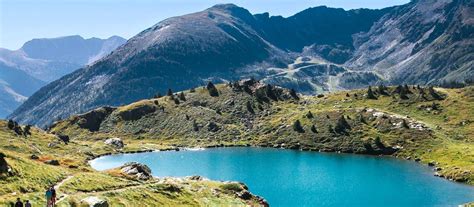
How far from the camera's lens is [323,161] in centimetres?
19362

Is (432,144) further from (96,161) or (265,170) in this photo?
(96,161)

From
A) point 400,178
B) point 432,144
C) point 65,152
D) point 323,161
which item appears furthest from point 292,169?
point 65,152

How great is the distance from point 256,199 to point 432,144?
116352 millimetres

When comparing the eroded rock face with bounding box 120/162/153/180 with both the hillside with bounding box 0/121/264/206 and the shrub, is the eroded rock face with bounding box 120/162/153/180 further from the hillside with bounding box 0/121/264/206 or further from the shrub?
the shrub

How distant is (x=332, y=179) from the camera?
6122 inches

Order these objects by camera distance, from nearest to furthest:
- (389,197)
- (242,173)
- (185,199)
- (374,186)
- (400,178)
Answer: (185,199) → (389,197) → (374,186) → (400,178) → (242,173)

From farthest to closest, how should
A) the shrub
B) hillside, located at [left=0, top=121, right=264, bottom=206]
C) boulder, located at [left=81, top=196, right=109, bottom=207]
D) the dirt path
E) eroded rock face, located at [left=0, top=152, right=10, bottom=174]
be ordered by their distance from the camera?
the shrub → eroded rock face, located at [left=0, top=152, right=10, bottom=174] → hillside, located at [left=0, top=121, right=264, bottom=206] → the dirt path → boulder, located at [left=81, top=196, right=109, bottom=207]

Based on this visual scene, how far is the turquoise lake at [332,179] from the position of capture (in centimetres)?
12690

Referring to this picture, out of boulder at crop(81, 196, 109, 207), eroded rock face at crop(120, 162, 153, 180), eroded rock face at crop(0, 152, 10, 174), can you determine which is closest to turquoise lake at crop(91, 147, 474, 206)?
eroded rock face at crop(120, 162, 153, 180)

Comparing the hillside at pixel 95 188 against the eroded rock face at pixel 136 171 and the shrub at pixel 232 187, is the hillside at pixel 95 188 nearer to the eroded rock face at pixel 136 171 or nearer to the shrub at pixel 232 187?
the shrub at pixel 232 187

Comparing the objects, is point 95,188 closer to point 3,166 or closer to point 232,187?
point 3,166

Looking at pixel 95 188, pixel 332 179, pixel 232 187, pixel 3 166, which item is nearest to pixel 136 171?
pixel 232 187

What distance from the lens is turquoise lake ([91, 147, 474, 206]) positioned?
127 meters

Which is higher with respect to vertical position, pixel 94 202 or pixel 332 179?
pixel 94 202
